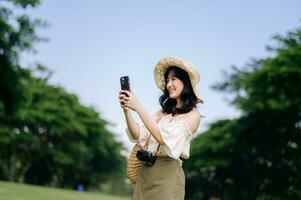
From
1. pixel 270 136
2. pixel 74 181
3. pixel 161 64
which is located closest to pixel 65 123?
pixel 74 181

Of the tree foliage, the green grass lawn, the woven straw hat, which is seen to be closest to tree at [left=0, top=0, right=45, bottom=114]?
the tree foliage

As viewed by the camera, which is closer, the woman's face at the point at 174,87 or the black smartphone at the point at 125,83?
the black smartphone at the point at 125,83

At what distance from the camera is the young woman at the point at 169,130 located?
3045 millimetres

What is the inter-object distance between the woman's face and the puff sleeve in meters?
0.27

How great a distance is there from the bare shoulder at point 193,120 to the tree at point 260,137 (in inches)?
827

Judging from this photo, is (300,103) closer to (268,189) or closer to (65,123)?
(268,189)

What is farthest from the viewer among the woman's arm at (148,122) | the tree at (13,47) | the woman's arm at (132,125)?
the tree at (13,47)

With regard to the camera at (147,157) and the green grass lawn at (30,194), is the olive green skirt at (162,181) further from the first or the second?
the green grass lawn at (30,194)

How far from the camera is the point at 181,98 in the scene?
3.43 metres

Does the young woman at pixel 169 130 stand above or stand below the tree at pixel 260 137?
below

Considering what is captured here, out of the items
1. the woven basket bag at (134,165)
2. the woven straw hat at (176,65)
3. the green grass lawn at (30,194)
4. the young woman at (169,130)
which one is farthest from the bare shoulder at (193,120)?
the green grass lawn at (30,194)

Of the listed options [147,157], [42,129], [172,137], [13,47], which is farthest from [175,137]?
[42,129]

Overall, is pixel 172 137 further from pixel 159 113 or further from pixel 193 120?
pixel 159 113

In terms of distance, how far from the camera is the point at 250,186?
1405 inches
